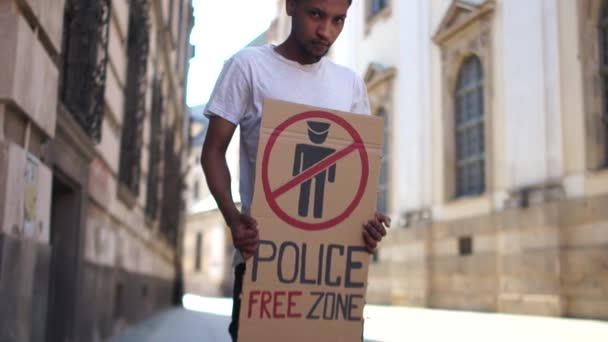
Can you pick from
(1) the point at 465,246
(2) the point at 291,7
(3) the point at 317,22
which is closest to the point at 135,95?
(2) the point at 291,7

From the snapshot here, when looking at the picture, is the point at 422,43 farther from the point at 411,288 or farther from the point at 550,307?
the point at 550,307

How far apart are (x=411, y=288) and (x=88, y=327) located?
14.1m

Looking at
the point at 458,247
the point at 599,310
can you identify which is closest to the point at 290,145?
the point at 599,310

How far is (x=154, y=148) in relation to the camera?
12.8 metres

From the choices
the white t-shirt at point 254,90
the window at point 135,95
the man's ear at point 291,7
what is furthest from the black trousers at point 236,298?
the window at point 135,95

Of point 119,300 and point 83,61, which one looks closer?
point 83,61

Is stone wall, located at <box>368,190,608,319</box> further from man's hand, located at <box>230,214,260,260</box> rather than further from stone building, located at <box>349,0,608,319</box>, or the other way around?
man's hand, located at <box>230,214,260,260</box>

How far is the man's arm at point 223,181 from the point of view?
2271 mm

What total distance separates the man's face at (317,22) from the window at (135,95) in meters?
6.66

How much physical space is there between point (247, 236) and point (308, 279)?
0.24 meters

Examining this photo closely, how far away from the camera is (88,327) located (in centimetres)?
654

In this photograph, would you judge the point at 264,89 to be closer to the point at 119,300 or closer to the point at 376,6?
the point at 119,300

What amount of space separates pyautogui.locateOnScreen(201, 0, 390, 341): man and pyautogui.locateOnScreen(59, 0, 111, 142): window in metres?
3.33

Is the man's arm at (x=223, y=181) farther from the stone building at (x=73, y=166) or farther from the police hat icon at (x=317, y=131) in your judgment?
the stone building at (x=73, y=166)
